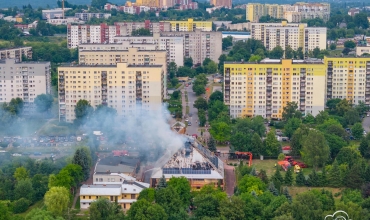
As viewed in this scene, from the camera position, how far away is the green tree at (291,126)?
1577 centimetres

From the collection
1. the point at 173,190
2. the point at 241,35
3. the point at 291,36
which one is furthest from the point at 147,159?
the point at 241,35

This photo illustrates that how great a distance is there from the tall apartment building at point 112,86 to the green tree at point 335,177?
220 inches

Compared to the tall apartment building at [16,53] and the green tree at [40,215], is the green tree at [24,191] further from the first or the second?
the tall apartment building at [16,53]

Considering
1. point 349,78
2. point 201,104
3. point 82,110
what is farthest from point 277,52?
point 82,110

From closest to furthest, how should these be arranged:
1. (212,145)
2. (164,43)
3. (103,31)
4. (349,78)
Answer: (212,145) → (349,78) → (164,43) → (103,31)

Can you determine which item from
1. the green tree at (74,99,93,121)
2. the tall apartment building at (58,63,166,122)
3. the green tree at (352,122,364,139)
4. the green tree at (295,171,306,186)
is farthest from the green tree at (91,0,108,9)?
the green tree at (295,171,306,186)

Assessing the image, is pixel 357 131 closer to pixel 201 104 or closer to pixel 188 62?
pixel 201 104

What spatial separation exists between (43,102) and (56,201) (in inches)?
289

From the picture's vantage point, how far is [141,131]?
48.9ft

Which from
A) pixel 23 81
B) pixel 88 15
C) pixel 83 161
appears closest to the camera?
pixel 83 161

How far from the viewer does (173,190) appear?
1122cm

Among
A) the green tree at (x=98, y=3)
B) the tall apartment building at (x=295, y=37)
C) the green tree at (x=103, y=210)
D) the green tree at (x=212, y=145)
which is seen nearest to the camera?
the green tree at (x=103, y=210)

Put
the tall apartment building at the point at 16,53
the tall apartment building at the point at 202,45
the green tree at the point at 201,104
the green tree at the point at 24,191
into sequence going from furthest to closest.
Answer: the tall apartment building at the point at 202,45
the tall apartment building at the point at 16,53
the green tree at the point at 201,104
the green tree at the point at 24,191

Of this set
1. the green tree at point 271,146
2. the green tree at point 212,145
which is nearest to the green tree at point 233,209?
the green tree at point 271,146
